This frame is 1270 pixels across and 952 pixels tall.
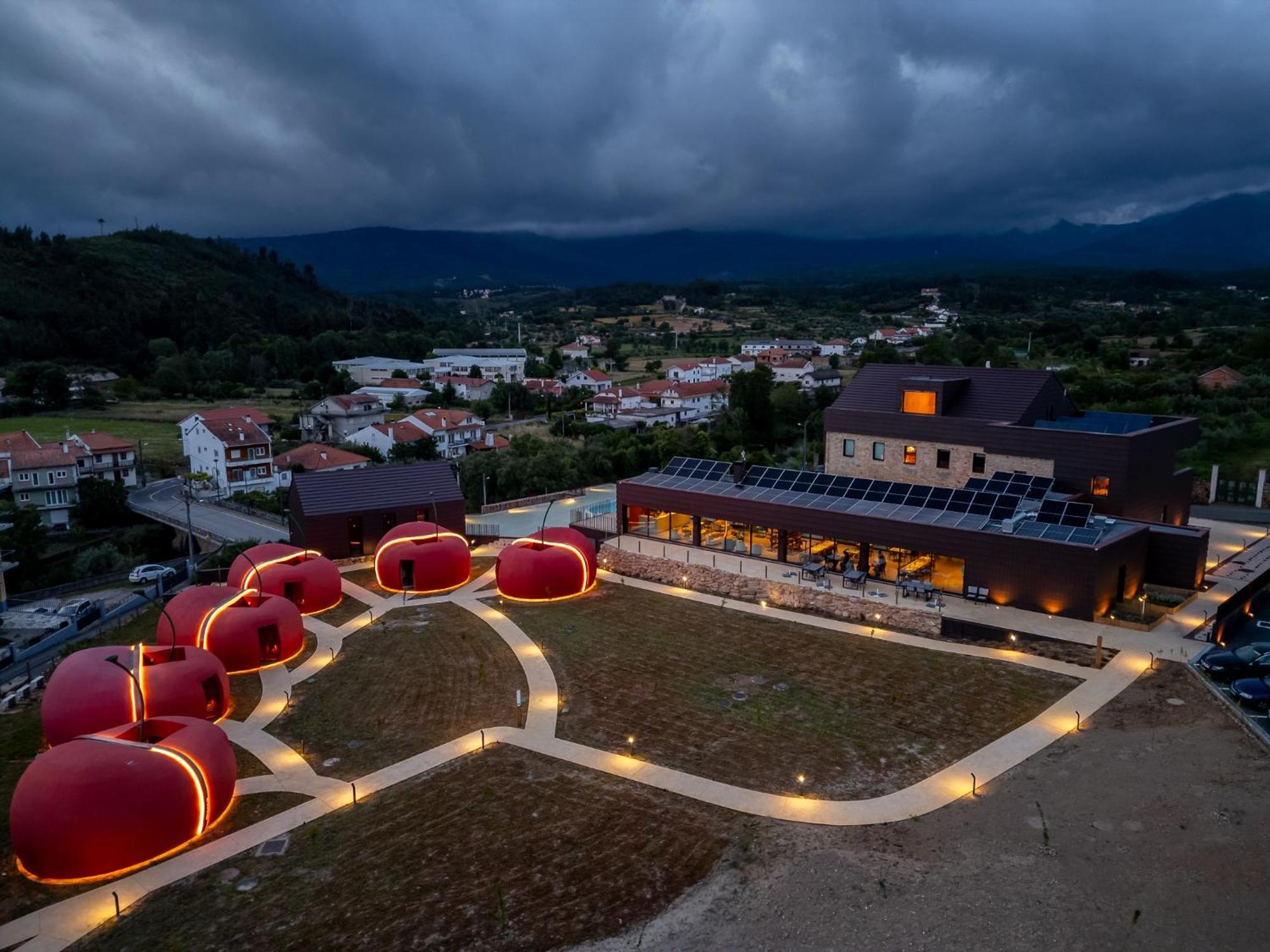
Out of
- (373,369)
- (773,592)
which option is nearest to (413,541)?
(773,592)

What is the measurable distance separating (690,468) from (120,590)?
107 feet

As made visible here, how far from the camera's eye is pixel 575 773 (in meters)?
18.8

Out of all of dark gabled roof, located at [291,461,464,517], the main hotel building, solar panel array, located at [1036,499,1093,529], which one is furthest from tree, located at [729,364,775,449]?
solar panel array, located at [1036,499,1093,529]

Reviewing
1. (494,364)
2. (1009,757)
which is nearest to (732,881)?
Result: (1009,757)

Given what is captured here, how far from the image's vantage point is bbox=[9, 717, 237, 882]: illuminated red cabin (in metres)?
15.4

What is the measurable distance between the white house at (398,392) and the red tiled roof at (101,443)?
3311cm

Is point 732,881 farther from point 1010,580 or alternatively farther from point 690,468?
point 690,468

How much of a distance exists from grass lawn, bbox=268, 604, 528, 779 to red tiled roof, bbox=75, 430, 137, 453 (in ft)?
157

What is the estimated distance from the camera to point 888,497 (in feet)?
109

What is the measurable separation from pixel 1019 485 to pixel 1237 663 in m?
11.3

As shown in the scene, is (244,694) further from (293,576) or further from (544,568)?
(544,568)

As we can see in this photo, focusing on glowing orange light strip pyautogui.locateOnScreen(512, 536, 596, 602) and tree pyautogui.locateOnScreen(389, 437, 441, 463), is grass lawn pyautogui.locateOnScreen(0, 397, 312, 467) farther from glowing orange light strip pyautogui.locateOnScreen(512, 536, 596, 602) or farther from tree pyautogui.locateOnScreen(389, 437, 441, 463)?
glowing orange light strip pyautogui.locateOnScreen(512, 536, 596, 602)

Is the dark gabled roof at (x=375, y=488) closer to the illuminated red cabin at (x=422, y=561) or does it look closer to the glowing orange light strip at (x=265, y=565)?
the illuminated red cabin at (x=422, y=561)

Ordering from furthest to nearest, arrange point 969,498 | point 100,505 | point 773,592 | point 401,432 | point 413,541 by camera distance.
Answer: point 401,432 → point 100,505 → point 413,541 → point 969,498 → point 773,592
